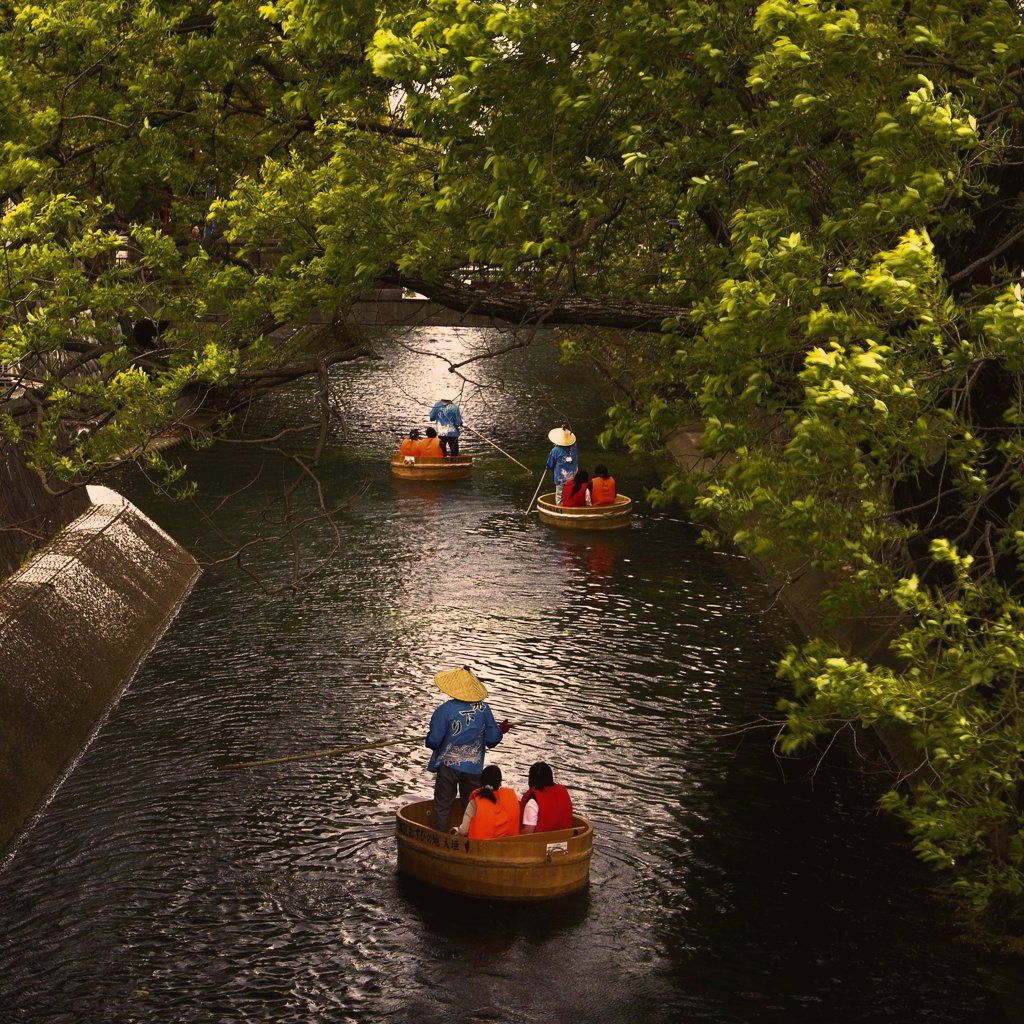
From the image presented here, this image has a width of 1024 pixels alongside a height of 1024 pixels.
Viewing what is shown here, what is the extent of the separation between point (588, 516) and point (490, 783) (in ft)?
58.4

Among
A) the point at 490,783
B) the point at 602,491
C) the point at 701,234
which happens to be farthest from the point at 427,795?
the point at 602,491

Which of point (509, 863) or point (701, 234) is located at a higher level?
point (701, 234)

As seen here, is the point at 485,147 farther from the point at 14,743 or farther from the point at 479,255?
the point at 14,743

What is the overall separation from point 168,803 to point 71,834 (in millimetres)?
1228

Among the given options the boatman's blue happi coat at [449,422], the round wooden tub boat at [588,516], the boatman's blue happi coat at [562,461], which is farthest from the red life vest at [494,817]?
the boatman's blue happi coat at [449,422]

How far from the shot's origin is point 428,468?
38.7m

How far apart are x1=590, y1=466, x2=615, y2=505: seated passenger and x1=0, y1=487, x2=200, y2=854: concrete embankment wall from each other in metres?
9.01

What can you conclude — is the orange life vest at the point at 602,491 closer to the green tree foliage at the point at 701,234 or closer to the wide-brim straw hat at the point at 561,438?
the wide-brim straw hat at the point at 561,438

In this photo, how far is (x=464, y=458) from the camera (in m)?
39.8

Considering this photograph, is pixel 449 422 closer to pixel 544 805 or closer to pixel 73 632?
pixel 73 632

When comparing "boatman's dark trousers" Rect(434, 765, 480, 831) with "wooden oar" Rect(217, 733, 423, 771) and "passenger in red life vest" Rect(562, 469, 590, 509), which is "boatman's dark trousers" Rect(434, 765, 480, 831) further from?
"passenger in red life vest" Rect(562, 469, 590, 509)

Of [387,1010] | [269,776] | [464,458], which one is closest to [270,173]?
[269,776]

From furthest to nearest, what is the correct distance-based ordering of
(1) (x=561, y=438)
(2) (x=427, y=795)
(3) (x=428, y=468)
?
→ (3) (x=428, y=468) < (1) (x=561, y=438) < (2) (x=427, y=795)

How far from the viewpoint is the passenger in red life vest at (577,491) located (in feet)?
110
